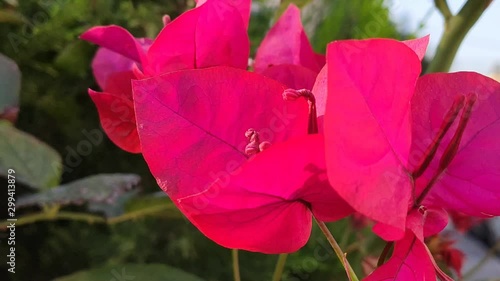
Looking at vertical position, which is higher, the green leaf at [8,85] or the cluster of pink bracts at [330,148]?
the cluster of pink bracts at [330,148]

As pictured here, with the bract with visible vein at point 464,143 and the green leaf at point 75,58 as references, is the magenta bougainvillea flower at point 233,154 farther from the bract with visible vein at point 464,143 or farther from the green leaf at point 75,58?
the green leaf at point 75,58

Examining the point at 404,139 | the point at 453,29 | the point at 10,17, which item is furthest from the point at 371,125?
the point at 10,17

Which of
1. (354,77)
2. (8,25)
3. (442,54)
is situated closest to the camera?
(354,77)

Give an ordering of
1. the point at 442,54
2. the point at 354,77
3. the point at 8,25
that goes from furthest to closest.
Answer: the point at 8,25, the point at 442,54, the point at 354,77

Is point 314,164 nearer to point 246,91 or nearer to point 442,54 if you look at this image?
point 246,91

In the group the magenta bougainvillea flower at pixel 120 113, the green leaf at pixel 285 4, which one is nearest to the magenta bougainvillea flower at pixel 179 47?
the magenta bougainvillea flower at pixel 120 113

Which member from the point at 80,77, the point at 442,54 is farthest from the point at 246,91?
the point at 80,77

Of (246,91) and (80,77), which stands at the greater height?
(246,91)
